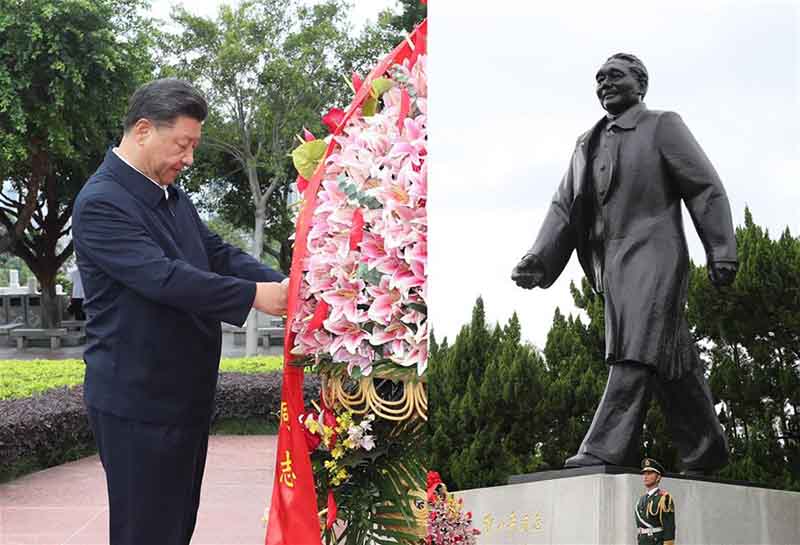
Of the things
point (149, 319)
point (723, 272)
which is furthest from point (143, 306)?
point (723, 272)

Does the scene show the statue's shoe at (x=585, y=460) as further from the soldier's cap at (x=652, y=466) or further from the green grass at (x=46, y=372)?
the green grass at (x=46, y=372)

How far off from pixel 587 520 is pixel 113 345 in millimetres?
1108

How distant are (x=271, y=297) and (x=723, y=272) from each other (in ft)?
3.30

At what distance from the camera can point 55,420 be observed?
5863 millimetres

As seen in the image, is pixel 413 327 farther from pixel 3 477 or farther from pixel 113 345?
pixel 3 477

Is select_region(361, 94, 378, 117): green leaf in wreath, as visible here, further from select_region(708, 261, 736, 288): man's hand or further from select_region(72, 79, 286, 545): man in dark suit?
select_region(708, 261, 736, 288): man's hand

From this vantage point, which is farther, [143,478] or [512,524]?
[512,524]

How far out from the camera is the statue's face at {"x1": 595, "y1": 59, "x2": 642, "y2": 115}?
237cm

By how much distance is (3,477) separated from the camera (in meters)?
5.48

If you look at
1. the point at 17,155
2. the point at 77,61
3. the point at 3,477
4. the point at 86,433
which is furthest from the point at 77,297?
the point at 3,477

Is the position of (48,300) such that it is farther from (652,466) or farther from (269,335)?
(652,466)

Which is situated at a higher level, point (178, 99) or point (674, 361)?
point (178, 99)

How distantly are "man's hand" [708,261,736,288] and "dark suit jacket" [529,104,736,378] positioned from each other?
0.01 m

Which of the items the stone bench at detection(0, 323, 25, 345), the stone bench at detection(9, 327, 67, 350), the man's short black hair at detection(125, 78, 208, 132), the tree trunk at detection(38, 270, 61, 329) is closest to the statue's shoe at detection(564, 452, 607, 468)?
the man's short black hair at detection(125, 78, 208, 132)
